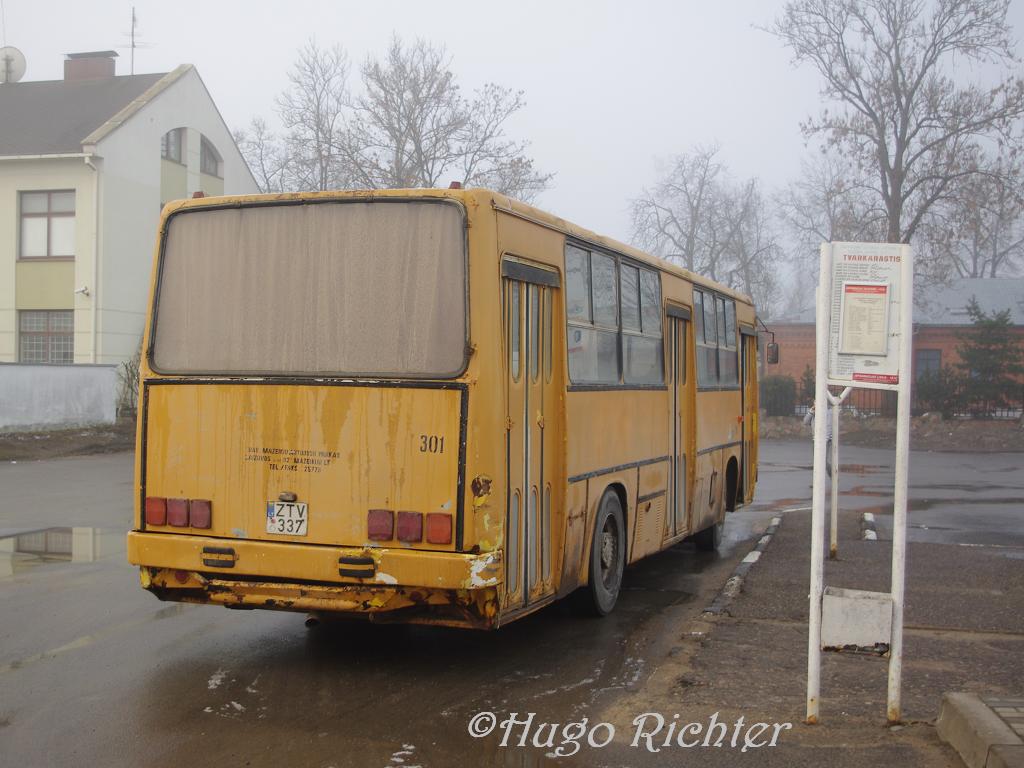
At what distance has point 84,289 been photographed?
33.2 m

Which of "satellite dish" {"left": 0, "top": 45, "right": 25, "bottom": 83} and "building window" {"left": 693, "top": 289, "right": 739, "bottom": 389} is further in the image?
"satellite dish" {"left": 0, "top": 45, "right": 25, "bottom": 83}

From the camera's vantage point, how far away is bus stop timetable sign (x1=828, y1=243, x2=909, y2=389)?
5762mm

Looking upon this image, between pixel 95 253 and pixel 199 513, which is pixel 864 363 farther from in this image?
pixel 95 253

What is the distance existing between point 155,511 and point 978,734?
488 centimetres

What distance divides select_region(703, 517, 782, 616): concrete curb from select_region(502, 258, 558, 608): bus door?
7.29 feet

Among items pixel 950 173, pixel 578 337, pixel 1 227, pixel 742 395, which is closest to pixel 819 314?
pixel 578 337

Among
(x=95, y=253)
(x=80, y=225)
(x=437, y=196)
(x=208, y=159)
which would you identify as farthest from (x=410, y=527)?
(x=208, y=159)

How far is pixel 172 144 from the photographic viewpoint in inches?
1474

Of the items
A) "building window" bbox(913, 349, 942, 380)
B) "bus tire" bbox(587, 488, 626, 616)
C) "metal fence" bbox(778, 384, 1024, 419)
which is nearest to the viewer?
"bus tire" bbox(587, 488, 626, 616)

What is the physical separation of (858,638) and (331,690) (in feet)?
9.81

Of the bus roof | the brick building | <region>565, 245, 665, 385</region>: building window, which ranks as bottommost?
<region>565, 245, 665, 385</region>: building window

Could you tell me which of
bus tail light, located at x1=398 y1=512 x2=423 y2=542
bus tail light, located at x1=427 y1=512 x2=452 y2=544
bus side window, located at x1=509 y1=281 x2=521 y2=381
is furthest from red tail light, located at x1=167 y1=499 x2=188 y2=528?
bus side window, located at x1=509 y1=281 x2=521 y2=381

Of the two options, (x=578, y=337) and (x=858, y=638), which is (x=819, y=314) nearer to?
(x=858, y=638)

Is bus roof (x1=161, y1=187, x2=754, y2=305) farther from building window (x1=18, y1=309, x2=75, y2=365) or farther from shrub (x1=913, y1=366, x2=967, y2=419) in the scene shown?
shrub (x1=913, y1=366, x2=967, y2=419)
